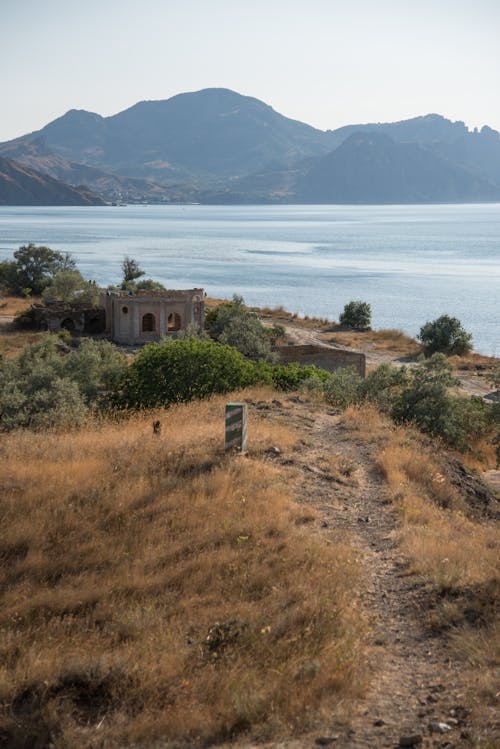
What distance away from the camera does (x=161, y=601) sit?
763cm

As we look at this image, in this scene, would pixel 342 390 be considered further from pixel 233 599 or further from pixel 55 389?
pixel 233 599

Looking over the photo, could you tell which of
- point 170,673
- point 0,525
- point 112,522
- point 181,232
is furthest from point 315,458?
point 181,232

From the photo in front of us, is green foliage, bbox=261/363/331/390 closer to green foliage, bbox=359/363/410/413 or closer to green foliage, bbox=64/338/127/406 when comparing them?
green foliage, bbox=359/363/410/413

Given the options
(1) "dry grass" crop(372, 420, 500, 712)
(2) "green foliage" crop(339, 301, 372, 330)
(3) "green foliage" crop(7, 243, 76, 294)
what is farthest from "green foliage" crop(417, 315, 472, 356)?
(1) "dry grass" crop(372, 420, 500, 712)

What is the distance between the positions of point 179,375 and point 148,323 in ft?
103

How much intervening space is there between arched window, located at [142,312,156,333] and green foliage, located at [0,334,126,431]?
23.2m

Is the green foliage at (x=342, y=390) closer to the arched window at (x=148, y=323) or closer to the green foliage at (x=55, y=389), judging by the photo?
the green foliage at (x=55, y=389)

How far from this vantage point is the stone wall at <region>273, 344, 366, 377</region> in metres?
37.3

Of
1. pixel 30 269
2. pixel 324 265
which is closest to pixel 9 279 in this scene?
pixel 30 269

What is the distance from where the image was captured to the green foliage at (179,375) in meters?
17.6

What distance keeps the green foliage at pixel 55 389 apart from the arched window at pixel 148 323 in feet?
76.2

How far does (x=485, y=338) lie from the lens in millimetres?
61375

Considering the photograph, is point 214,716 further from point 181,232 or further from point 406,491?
point 181,232

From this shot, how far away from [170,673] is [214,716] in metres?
0.69
